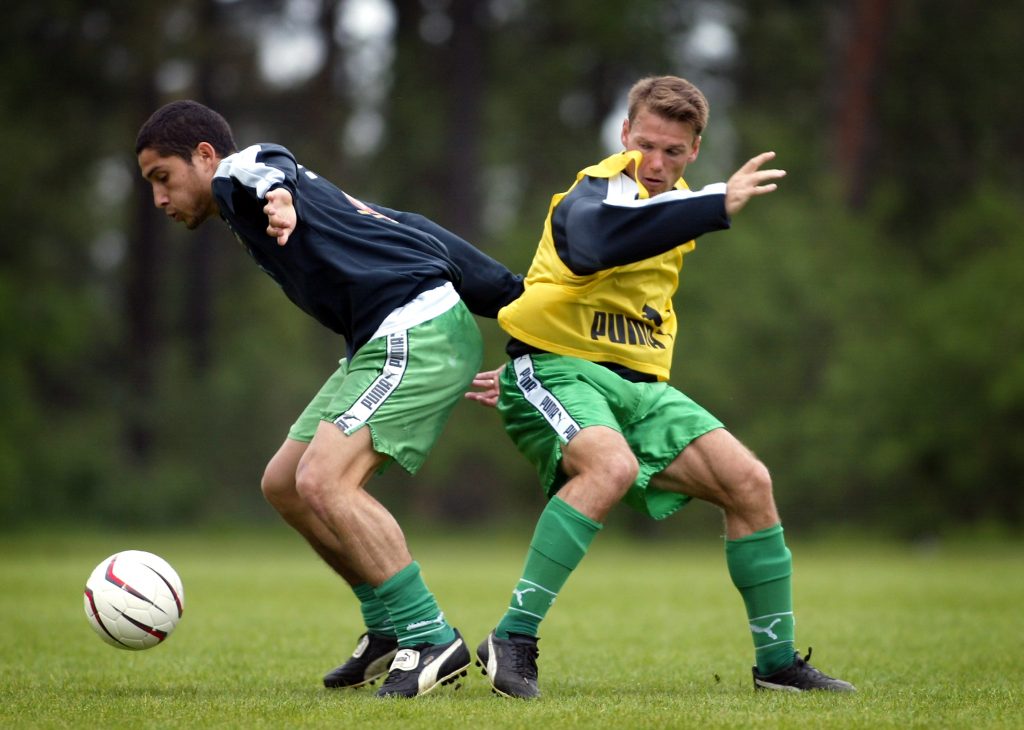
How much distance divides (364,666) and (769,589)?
61.8 inches

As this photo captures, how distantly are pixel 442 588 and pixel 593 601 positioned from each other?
1.87 m

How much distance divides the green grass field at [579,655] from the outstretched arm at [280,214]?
1.59 m

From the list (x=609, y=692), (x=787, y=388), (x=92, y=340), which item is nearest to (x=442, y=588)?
(x=609, y=692)

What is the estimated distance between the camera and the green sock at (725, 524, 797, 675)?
5008 millimetres

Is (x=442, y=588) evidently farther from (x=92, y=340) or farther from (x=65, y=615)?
(x=92, y=340)

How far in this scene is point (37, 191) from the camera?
26.5m

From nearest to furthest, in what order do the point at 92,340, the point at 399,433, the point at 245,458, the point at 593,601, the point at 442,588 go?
the point at 399,433 < the point at 593,601 < the point at 442,588 < the point at 245,458 < the point at 92,340

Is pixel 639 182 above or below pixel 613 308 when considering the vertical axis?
above

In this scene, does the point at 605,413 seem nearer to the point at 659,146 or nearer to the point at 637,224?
the point at 637,224

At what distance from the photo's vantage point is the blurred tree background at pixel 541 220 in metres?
21.0

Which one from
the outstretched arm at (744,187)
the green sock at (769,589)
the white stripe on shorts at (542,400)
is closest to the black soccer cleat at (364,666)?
the white stripe on shorts at (542,400)

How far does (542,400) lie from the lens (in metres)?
4.96

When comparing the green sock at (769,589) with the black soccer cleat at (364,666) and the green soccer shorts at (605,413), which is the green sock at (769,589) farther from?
the black soccer cleat at (364,666)

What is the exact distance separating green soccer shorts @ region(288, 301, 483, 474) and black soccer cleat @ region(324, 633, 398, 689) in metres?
0.77
